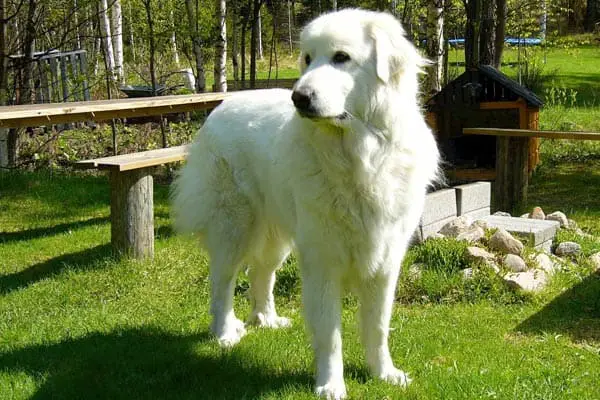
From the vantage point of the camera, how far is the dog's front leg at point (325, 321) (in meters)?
3.18

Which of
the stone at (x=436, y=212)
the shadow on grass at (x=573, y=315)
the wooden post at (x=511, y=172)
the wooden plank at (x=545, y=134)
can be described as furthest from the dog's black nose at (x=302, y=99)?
the wooden post at (x=511, y=172)

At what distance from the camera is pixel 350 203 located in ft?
10.1

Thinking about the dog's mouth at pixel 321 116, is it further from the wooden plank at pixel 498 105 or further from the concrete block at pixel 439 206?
the wooden plank at pixel 498 105

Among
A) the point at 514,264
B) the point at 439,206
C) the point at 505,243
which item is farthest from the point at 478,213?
the point at 514,264

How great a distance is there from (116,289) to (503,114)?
16.0 ft

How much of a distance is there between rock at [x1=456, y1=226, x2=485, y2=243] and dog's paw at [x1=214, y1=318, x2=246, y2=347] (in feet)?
6.46

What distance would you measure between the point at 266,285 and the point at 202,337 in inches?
19.1

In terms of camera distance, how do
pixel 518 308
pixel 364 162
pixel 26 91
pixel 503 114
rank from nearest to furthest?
pixel 364 162, pixel 518 308, pixel 503 114, pixel 26 91

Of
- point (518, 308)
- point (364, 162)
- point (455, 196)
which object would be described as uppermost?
point (364, 162)

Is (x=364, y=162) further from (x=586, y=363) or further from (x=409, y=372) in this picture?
(x=586, y=363)

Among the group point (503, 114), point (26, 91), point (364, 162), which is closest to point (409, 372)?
point (364, 162)

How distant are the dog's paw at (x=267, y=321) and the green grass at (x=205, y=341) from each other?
2.8 inches

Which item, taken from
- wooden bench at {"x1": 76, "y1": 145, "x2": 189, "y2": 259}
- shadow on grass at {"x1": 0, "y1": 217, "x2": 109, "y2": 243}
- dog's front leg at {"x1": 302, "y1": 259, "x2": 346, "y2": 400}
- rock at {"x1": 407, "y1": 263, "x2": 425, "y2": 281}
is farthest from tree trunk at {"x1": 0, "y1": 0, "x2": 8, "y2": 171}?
dog's front leg at {"x1": 302, "y1": 259, "x2": 346, "y2": 400}

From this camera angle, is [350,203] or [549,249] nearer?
[350,203]
